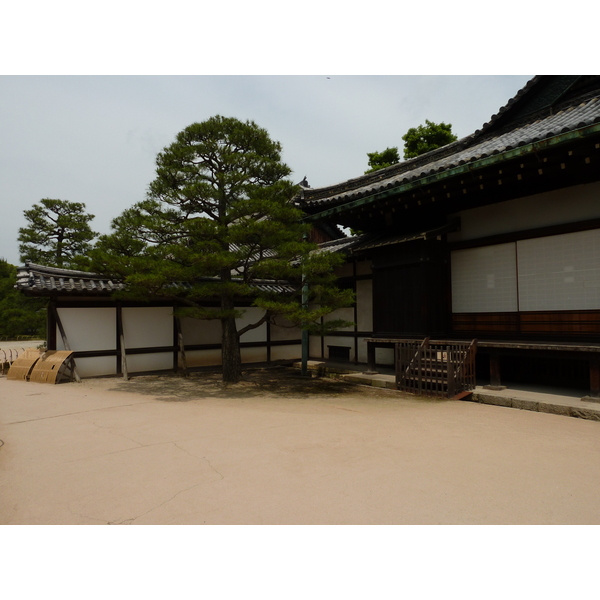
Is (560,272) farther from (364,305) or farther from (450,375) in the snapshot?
(364,305)

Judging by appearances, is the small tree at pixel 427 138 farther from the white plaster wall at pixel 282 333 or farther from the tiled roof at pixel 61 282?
the tiled roof at pixel 61 282

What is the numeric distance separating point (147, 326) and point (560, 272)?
956 centimetres

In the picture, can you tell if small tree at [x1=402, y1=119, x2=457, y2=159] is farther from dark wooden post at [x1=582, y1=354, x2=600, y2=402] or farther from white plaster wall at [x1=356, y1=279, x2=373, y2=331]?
dark wooden post at [x1=582, y1=354, x2=600, y2=402]

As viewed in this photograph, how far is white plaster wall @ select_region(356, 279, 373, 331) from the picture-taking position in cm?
1099

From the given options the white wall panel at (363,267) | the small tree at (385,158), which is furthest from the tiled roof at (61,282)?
the small tree at (385,158)

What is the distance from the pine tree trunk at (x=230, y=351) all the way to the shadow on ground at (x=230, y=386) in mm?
225

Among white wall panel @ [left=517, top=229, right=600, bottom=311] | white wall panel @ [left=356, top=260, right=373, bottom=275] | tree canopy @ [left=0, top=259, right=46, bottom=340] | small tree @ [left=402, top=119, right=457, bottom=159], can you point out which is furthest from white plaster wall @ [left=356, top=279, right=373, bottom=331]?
tree canopy @ [left=0, top=259, right=46, bottom=340]

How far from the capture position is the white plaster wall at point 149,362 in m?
10.9

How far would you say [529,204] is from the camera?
7586 millimetres

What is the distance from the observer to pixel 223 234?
8398 mm

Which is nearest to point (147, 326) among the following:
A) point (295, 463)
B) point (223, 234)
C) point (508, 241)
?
point (223, 234)

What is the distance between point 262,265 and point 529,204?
5050 mm

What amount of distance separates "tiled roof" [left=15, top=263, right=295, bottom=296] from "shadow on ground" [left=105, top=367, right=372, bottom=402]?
2248 millimetres

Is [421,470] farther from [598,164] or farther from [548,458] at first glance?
[598,164]
